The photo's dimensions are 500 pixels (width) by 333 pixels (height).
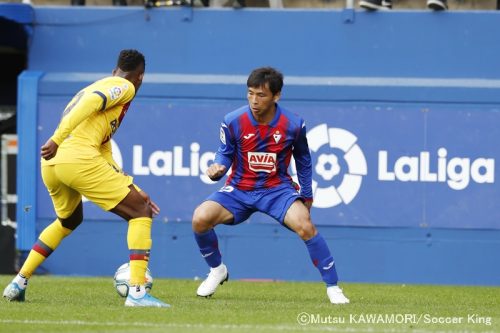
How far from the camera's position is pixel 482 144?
13547 millimetres

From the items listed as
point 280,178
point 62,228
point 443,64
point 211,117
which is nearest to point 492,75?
point 443,64

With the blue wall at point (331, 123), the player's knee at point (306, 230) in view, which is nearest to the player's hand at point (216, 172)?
the player's knee at point (306, 230)

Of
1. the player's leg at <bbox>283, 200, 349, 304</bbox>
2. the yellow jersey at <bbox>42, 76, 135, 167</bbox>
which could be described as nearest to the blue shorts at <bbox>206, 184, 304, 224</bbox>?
the player's leg at <bbox>283, 200, 349, 304</bbox>

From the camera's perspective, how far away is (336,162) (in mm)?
13688

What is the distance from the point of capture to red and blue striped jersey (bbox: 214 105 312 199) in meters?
9.90

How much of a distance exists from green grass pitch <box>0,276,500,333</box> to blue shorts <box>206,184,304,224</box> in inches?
29.8

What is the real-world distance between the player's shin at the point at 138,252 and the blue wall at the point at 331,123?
15.9 feet

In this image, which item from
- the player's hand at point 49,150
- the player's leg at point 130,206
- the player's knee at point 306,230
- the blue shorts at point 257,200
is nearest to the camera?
the player's hand at point 49,150

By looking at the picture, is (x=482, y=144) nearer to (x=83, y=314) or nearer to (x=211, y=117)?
(x=211, y=117)

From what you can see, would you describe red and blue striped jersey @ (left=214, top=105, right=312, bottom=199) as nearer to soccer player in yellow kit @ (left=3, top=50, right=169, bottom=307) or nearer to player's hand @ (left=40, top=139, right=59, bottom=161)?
soccer player in yellow kit @ (left=3, top=50, right=169, bottom=307)

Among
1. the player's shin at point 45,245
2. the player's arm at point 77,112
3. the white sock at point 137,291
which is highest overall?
the player's arm at point 77,112

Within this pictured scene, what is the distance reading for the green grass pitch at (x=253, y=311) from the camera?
25.8 feet

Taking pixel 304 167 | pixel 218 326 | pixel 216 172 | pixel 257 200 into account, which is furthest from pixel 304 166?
pixel 218 326

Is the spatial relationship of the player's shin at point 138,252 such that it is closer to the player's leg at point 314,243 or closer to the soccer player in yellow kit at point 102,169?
the soccer player in yellow kit at point 102,169
